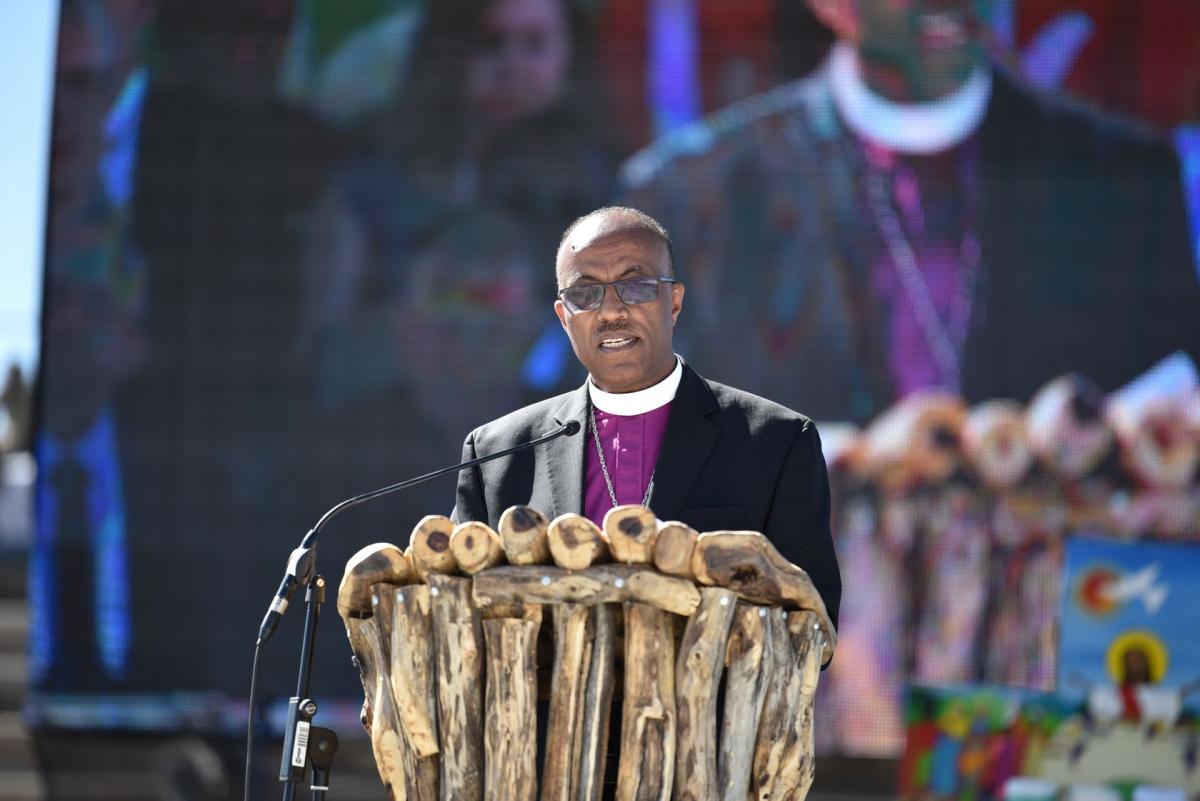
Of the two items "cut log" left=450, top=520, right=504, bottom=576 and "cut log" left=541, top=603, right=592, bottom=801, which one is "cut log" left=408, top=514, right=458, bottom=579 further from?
"cut log" left=541, top=603, right=592, bottom=801

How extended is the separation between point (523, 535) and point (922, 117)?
379 cm

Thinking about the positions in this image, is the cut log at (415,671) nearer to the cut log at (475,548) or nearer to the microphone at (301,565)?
the cut log at (475,548)

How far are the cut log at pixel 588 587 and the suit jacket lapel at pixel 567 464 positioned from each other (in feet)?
1.48

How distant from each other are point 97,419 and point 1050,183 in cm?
349

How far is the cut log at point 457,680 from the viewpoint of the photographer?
2.12 metres

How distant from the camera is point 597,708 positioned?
2111 millimetres

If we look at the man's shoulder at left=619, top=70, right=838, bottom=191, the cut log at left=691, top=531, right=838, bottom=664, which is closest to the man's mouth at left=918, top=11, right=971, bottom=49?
the man's shoulder at left=619, top=70, right=838, bottom=191

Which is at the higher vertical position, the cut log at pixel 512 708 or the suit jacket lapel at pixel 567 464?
the suit jacket lapel at pixel 567 464

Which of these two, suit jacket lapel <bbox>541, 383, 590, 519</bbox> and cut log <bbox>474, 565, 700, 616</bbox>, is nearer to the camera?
cut log <bbox>474, 565, 700, 616</bbox>

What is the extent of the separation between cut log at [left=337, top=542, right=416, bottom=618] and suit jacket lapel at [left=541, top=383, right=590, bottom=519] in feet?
1.35

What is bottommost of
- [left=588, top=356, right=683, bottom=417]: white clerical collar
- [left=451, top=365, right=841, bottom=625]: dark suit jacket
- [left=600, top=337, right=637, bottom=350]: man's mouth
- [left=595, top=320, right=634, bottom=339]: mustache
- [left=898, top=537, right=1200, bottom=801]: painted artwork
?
[left=898, top=537, right=1200, bottom=801]: painted artwork

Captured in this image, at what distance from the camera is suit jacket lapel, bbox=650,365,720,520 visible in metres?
2.50

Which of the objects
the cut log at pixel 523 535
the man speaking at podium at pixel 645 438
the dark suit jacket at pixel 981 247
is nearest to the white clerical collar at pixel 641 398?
the man speaking at podium at pixel 645 438

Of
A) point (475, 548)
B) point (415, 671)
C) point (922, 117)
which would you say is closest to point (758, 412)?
point (475, 548)
